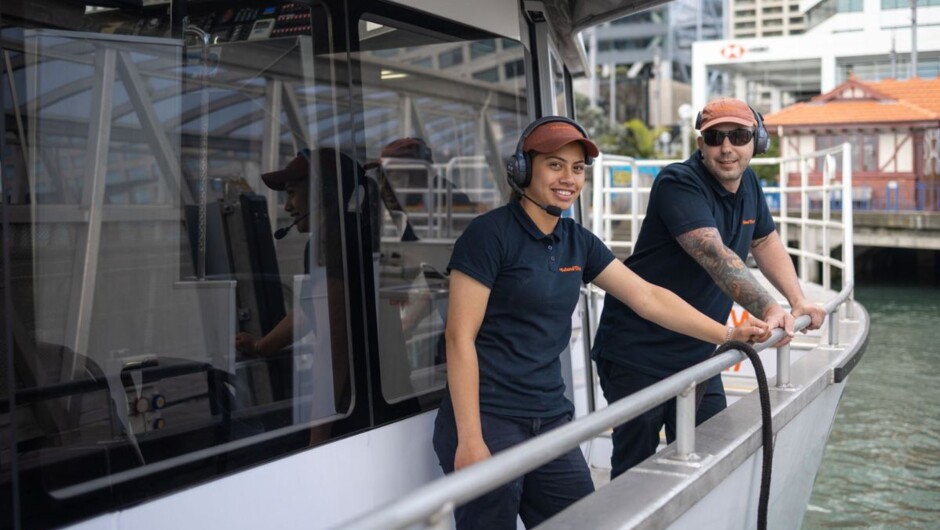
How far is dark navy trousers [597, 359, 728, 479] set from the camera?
3.90m

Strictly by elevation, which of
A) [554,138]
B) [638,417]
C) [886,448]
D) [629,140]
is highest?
[629,140]

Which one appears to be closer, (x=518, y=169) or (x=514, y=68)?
(x=518, y=169)

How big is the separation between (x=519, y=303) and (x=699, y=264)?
103 cm

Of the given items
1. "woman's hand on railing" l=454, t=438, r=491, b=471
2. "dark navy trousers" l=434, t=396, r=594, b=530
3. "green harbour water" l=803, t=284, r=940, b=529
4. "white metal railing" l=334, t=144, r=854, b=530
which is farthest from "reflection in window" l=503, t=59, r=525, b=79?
"green harbour water" l=803, t=284, r=940, b=529

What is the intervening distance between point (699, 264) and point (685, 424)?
34.6 inches

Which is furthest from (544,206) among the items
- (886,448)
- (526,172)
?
(886,448)

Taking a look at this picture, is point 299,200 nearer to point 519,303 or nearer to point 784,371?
point 519,303

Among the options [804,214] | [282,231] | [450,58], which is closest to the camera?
[282,231]

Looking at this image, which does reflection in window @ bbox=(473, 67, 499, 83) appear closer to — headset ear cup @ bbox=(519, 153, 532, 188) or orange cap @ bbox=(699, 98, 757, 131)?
orange cap @ bbox=(699, 98, 757, 131)

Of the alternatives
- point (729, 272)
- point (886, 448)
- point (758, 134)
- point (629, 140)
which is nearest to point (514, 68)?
point (758, 134)

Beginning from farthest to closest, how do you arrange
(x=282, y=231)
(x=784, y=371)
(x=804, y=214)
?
1. (x=804, y=214)
2. (x=784, y=371)
3. (x=282, y=231)

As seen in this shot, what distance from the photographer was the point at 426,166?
17.2ft

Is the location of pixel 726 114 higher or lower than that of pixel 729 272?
higher

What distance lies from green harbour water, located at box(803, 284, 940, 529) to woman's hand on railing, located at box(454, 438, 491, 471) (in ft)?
16.5
